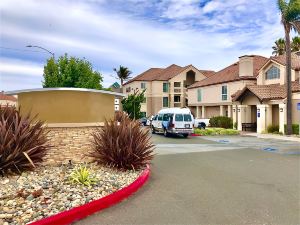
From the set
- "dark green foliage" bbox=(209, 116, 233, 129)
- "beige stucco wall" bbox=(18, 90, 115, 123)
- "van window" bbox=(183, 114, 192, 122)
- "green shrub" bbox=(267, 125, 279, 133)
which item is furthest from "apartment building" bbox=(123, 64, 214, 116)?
"beige stucco wall" bbox=(18, 90, 115, 123)

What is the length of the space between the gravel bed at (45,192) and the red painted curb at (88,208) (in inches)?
7.4

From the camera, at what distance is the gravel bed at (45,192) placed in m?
6.67

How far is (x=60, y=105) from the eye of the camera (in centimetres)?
1229

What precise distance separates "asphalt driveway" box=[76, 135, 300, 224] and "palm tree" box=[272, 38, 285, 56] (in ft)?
168

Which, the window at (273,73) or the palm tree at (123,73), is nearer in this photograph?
the window at (273,73)

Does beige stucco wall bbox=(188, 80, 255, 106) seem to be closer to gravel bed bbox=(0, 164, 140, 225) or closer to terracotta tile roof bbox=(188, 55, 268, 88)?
terracotta tile roof bbox=(188, 55, 268, 88)

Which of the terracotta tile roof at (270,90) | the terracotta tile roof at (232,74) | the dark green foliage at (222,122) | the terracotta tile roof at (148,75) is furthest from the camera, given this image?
the terracotta tile roof at (148,75)

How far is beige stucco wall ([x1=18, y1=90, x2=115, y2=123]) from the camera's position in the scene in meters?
12.2

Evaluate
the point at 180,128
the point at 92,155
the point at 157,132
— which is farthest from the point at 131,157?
the point at 157,132

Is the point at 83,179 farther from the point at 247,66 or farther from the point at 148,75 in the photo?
the point at 148,75

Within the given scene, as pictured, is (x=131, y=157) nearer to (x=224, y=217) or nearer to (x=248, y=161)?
(x=224, y=217)

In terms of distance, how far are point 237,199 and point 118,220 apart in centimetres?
321

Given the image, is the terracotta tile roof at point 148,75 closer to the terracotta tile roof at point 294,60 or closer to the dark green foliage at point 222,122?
the dark green foliage at point 222,122

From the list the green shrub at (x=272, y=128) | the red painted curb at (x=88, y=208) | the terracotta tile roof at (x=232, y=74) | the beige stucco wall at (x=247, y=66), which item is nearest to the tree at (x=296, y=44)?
the terracotta tile roof at (x=232, y=74)
